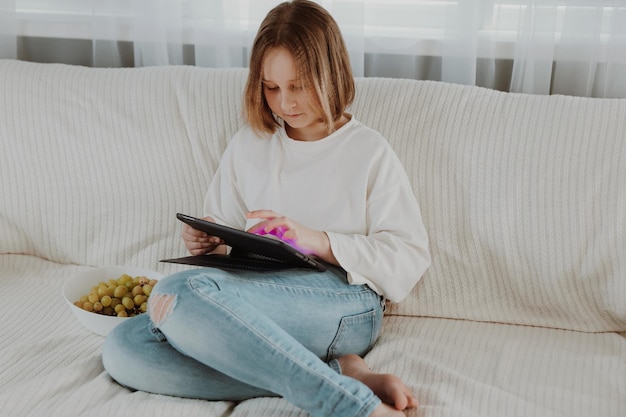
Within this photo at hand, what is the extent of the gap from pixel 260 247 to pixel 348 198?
0.25 meters

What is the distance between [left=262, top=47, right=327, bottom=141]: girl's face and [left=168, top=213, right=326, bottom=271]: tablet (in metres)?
0.26

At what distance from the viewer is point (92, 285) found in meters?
1.68

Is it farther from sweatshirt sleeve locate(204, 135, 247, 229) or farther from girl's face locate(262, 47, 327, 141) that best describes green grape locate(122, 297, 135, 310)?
girl's face locate(262, 47, 327, 141)

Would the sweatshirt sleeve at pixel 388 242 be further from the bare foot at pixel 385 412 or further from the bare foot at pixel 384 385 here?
the bare foot at pixel 385 412

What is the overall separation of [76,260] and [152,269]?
20cm

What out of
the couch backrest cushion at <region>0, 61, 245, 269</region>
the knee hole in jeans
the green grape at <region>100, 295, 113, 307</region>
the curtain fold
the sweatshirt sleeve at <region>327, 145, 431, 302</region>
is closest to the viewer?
the knee hole in jeans

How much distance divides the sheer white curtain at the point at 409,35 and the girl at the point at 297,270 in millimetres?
415

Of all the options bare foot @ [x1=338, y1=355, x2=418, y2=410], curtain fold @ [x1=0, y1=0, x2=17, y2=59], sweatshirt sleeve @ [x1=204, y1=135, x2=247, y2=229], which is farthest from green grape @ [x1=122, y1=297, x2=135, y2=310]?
curtain fold @ [x1=0, y1=0, x2=17, y2=59]

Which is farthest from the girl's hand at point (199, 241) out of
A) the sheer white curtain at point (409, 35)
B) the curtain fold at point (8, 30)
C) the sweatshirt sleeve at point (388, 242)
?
the curtain fold at point (8, 30)

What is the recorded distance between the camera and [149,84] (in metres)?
1.82

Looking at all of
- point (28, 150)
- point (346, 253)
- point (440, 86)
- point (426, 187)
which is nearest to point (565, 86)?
point (440, 86)

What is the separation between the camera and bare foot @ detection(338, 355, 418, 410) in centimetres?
126

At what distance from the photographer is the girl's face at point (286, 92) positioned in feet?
4.83

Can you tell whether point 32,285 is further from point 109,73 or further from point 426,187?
point 426,187
